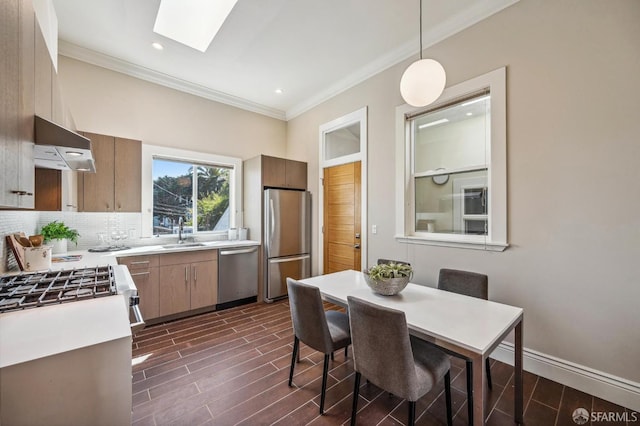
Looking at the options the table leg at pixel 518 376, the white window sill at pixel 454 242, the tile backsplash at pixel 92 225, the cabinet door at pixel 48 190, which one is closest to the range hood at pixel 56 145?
the cabinet door at pixel 48 190

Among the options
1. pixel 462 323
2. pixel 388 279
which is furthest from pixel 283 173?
pixel 462 323

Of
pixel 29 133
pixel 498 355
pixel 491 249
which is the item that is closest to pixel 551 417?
pixel 498 355

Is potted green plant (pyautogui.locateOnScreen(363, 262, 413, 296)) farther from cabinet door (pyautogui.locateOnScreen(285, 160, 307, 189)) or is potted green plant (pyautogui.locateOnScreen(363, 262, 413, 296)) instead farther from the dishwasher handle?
cabinet door (pyautogui.locateOnScreen(285, 160, 307, 189))

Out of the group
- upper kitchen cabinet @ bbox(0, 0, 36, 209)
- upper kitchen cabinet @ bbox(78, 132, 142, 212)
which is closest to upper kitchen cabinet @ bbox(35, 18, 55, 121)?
upper kitchen cabinet @ bbox(0, 0, 36, 209)

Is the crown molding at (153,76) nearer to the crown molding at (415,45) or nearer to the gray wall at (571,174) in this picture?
the crown molding at (415,45)

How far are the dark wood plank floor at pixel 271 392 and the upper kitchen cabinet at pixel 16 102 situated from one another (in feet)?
5.17

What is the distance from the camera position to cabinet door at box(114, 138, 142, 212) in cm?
305

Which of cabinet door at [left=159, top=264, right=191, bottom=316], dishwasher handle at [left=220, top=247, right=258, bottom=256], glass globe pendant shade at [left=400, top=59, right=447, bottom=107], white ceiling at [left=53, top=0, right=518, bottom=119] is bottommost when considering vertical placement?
cabinet door at [left=159, top=264, right=191, bottom=316]

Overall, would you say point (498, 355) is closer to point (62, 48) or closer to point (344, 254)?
point (344, 254)

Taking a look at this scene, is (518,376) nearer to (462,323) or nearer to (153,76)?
(462,323)

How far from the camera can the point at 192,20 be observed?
2.77 metres

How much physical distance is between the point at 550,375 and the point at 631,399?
42 cm

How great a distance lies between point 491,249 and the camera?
2348 mm

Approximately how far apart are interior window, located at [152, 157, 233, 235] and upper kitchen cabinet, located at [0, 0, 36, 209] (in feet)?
8.52
